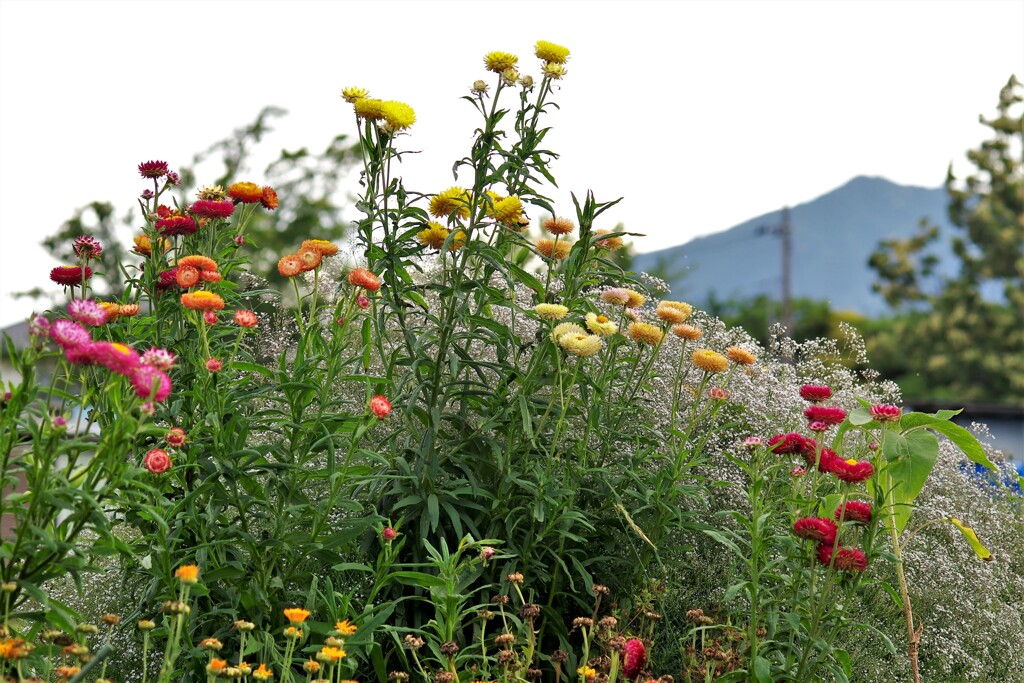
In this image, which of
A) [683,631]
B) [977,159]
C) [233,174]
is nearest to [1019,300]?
[977,159]

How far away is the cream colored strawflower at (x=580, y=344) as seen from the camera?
2.68 metres

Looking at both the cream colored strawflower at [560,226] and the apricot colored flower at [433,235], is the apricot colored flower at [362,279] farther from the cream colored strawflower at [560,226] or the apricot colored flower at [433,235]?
the cream colored strawflower at [560,226]

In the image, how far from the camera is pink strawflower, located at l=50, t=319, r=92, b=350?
2072 mm

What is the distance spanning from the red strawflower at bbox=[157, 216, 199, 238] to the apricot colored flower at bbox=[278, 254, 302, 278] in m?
0.44

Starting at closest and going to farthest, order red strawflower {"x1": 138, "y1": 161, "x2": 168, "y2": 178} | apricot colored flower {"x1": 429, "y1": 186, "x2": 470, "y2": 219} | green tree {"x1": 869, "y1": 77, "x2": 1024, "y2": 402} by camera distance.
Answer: apricot colored flower {"x1": 429, "y1": 186, "x2": 470, "y2": 219}, red strawflower {"x1": 138, "y1": 161, "x2": 168, "y2": 178}, green tree {"x1": 869, "y1": 77, "x2": 1024, "y2": 402}

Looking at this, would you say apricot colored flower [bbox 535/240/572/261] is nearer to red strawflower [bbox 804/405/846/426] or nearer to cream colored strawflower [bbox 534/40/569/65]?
cream colored strawflower [bbox 534/40/569/65]

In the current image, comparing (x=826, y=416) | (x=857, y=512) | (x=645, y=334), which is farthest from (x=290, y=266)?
(x=857, y=512)

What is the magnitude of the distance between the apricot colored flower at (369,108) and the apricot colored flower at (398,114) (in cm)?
1

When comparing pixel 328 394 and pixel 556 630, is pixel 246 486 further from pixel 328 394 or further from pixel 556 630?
pixel 556 630

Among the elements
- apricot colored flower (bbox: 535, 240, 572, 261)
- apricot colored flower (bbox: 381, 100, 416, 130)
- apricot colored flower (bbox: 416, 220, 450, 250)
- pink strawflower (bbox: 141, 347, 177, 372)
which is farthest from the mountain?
pink strawflower (bbox: 141, 347, 177, 372)

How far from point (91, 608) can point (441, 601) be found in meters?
1.86

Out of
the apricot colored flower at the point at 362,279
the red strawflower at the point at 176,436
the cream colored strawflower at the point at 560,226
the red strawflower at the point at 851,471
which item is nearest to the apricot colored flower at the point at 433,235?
the cream colored strawflower at the point at 560,226

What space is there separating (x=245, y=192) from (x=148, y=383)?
3.83 ft

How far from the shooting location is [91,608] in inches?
145
